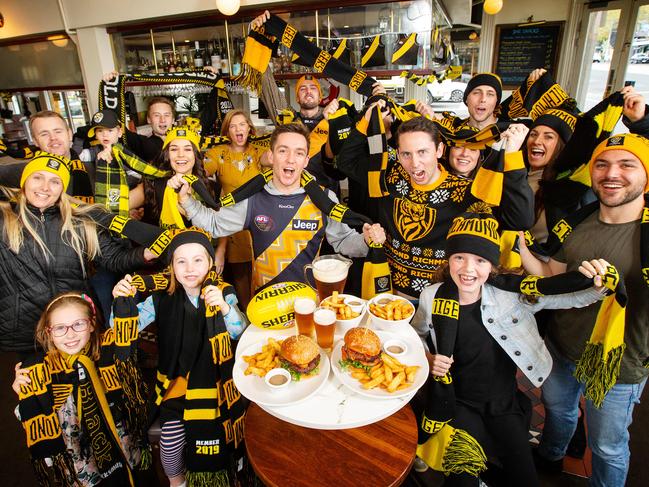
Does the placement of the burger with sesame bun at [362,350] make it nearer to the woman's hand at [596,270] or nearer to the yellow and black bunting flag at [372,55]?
the woman's hand at [596,270]

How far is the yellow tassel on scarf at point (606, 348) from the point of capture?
1.41 m

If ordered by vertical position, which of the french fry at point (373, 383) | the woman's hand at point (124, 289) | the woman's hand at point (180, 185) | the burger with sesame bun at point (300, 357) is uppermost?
the woman's hand at point (180, 185)

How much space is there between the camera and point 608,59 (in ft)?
18.3

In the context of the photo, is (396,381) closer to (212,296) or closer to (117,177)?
(212,296)

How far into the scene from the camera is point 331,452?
1374mm

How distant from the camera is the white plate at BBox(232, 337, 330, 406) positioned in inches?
52.2

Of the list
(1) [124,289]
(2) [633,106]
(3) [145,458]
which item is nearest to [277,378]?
(1) [124,289]

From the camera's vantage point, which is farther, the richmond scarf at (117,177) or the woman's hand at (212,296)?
the richmond scarf at (117,177)

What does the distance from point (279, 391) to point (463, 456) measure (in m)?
0.85

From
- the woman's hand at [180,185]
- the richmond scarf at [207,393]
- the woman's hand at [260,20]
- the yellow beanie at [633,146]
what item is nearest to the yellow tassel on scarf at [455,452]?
the richmond scarf at [207,393]

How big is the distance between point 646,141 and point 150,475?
2831 millimetres

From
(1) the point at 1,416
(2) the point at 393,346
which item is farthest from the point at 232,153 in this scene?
(1) the point at 1,416

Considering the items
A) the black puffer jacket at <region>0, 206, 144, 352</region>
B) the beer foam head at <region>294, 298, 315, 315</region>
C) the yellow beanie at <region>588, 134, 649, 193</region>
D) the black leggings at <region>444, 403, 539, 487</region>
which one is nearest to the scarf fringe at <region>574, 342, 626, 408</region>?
the black leggings at <region>444, 403, 539, 487</region>

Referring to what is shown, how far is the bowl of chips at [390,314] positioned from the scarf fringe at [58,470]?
5.21 ft
